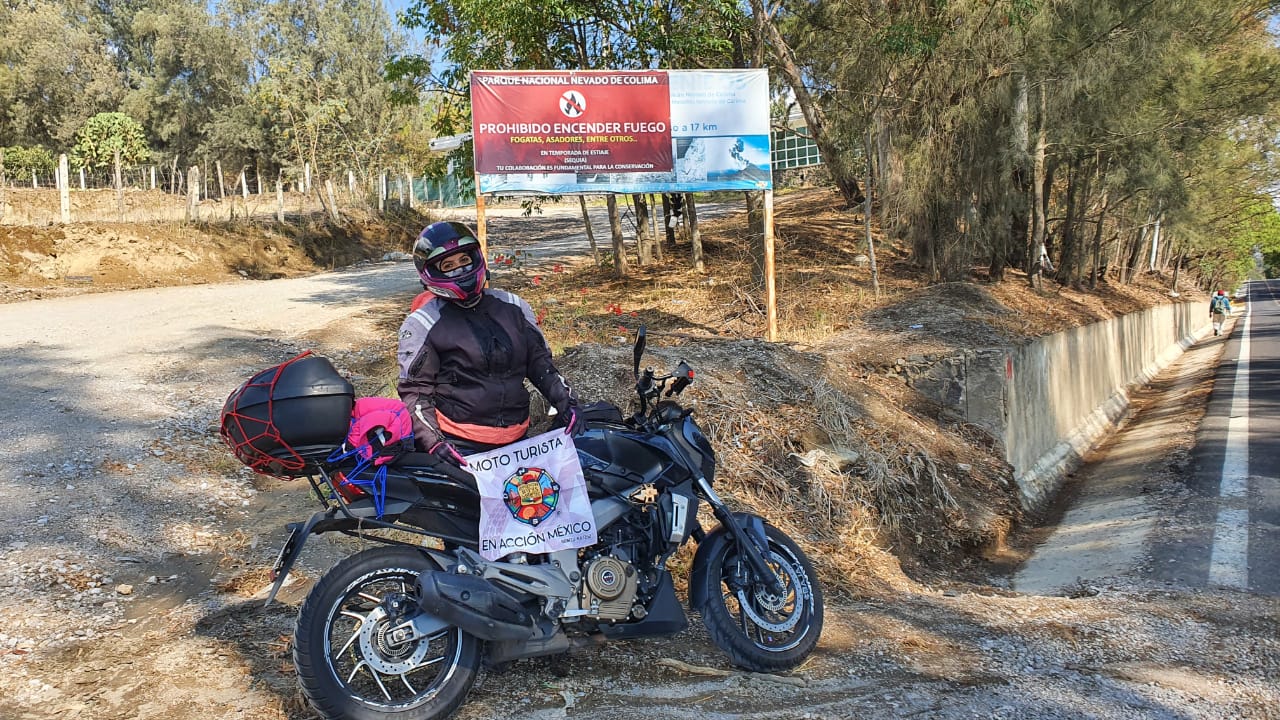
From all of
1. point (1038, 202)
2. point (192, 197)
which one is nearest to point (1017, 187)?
point (1038, 202)

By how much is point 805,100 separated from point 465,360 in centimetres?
1456

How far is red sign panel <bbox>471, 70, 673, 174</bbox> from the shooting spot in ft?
32.9

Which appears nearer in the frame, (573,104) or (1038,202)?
(573,104)

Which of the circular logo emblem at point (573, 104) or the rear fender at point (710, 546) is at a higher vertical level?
the circular logo emblem at point (573, 104)

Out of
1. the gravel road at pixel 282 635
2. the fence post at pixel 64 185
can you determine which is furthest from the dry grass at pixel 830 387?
the fence post at pixel 64 185

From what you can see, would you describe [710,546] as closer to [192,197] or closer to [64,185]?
[64,185]

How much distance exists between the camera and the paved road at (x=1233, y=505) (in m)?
6.73

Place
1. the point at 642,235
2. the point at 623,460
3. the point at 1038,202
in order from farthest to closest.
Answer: the point at 1038,202 → the point at 642,235 → the point at 623,460

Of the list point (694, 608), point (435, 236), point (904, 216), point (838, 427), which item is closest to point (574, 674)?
point (694, 608)

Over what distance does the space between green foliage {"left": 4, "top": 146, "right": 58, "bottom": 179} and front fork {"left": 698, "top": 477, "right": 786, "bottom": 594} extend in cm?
A: 4201

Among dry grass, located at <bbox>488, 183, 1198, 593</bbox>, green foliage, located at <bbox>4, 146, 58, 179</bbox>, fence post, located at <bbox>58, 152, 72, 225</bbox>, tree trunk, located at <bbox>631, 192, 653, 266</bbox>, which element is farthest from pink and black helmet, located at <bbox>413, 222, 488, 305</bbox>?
green foliage, located at <bbox>4, 146, 58, 179</bbox>

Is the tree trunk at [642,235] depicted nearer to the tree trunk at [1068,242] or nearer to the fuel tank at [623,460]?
the tree trunk at [1068,242]

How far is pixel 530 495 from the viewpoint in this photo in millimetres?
3930

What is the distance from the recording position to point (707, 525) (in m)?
6.29
